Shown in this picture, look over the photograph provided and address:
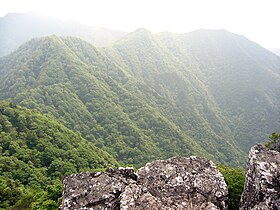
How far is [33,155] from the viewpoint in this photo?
9019 centimetres

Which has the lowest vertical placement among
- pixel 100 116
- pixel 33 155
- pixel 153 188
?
pixel 100 116

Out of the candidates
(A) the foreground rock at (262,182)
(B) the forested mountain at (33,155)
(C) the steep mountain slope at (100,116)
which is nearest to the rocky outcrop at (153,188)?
(A) the foreground rock at (262,182)

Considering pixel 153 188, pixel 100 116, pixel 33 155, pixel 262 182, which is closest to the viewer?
pixel 262 182

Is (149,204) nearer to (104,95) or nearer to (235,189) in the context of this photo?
(235,189)

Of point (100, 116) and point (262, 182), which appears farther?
point (100, 116)

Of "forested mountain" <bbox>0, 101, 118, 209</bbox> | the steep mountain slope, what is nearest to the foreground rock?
"forested mountain" <bbox>0, 101, 118, 209</bbox>

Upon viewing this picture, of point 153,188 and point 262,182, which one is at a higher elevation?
point 262,182

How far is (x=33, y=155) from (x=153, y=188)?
80669 mm

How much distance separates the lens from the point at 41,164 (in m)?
89.0

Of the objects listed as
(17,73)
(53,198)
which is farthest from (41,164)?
(17,73)

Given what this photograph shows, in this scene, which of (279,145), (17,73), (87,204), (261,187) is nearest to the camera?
→ (261,187)

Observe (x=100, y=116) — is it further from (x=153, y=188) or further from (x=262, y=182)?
(x=262, y=182)

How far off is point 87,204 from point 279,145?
14.6 meters

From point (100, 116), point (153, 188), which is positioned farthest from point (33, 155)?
point (100, 116)
